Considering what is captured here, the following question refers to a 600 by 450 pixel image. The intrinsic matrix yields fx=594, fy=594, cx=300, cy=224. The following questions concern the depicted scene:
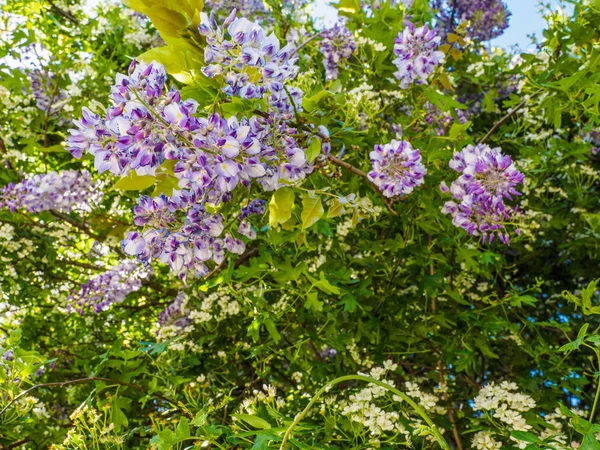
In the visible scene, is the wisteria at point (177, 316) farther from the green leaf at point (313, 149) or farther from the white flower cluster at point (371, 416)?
the green leaf at point (313, 149)

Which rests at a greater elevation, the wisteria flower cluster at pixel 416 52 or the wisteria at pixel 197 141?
the wisteria flower cluster at pixel 416 52

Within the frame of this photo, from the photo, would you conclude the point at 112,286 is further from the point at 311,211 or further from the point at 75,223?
the point at 311,211

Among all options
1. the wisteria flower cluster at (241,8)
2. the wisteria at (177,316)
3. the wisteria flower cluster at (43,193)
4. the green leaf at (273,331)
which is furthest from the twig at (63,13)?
the green leaf at (273,331)

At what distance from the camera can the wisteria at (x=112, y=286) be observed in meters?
1.87

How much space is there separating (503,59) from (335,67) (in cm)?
83

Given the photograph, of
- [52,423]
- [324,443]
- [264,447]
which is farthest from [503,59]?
[52,423]

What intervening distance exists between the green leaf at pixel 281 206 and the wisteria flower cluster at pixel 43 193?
117cm

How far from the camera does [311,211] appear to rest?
0.95 metres

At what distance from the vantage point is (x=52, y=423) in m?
2.00

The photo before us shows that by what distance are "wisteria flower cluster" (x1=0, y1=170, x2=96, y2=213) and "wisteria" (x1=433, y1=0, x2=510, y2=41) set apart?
1758 mm

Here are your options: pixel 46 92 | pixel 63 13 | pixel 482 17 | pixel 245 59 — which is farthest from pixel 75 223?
pixel 482 17

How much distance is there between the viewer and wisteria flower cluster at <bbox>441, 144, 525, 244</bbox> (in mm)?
1113

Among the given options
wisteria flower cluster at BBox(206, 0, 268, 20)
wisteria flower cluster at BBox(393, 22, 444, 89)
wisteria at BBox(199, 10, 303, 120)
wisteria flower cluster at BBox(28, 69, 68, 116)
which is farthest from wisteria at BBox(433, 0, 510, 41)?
wisteria at BBox(199, 10, 303, 120)

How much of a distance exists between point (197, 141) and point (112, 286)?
49.0 inches
